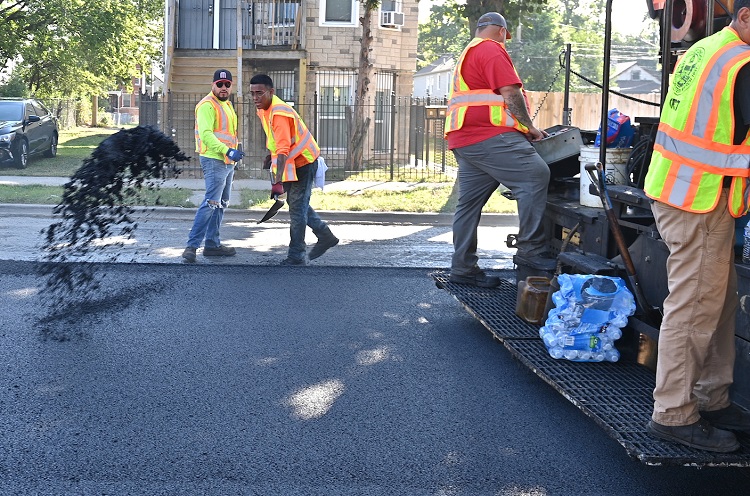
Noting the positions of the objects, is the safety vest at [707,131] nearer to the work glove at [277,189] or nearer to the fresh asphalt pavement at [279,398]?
the fresh asphalt pavement at [279,398]

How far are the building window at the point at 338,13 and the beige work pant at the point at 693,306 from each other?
66.0 ft

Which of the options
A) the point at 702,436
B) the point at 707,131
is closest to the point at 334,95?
the point at 707,131

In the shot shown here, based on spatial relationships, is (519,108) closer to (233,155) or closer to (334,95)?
(233,155)

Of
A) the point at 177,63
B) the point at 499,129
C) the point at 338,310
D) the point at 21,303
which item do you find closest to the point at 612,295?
the point at 499,129

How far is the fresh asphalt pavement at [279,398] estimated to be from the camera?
405 centimetres

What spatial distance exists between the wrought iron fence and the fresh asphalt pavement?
37.1 feet

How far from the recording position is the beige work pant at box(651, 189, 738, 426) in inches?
154

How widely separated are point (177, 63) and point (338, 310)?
16138mm

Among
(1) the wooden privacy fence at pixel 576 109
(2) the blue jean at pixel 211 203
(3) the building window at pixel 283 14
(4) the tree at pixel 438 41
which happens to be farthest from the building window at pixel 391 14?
(4) the tree at pixel 438 41

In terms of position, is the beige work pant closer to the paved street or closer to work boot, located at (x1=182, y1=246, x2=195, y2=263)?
the paved street

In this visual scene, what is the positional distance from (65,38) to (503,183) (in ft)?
95.6

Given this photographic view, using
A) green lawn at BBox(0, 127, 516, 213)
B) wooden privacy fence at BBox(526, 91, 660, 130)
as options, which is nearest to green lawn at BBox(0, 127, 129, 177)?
green lawn at BBox(0, 127, 516, 213)

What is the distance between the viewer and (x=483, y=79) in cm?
685

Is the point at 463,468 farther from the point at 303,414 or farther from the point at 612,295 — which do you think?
the point at 612,295
